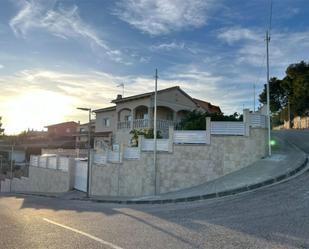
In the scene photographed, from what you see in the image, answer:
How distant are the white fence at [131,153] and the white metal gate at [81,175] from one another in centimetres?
595

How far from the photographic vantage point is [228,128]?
19422 millimetres

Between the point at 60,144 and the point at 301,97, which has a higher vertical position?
the point at 301,97

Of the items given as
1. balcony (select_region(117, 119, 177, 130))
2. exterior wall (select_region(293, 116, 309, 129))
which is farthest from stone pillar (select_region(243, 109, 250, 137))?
exterior wall (select_region(293, 116, 309, 129))

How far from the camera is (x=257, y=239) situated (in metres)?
8.16

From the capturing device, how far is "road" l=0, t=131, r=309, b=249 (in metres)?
8.13

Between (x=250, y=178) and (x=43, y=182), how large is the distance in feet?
79.8

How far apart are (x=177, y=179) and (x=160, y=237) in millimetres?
11227

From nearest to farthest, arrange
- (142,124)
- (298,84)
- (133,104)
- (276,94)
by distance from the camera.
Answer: (142,124) < (133,104) < (298,84) < (276,94)

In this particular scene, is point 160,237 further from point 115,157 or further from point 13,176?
point 13,176

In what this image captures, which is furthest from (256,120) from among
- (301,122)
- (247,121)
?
(301,122)

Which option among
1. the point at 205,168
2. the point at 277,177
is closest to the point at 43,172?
the point at 205,168

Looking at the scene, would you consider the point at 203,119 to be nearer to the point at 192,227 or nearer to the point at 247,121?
the point at 247,121

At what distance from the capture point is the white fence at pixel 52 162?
31.0 meters

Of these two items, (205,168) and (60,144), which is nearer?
(205,168)
